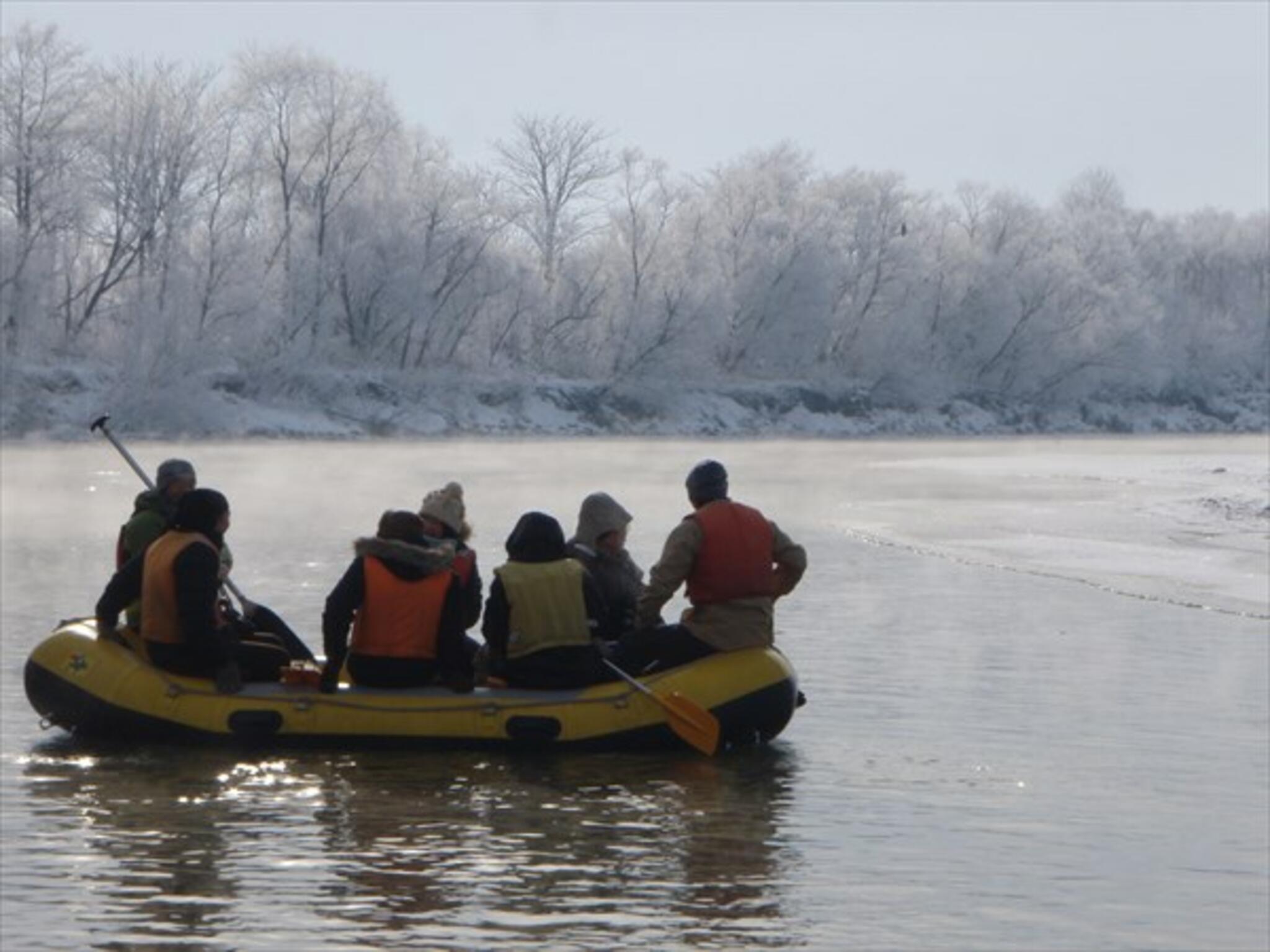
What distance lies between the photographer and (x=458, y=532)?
39.9 feet

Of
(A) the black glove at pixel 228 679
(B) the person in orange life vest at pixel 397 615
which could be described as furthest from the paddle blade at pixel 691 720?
(A) the black glove at pixel 228 679

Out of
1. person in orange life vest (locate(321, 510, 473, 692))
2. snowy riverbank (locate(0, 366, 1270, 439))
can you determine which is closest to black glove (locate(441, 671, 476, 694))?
person in orange life vest (locate(321, 510, 473, 692))

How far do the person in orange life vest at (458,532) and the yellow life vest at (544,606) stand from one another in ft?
0.51

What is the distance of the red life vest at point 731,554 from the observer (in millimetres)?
11984

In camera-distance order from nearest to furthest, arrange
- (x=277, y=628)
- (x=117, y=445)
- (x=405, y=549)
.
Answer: (x=405, y=549), (x=277, y=628), (x=117, y=445)

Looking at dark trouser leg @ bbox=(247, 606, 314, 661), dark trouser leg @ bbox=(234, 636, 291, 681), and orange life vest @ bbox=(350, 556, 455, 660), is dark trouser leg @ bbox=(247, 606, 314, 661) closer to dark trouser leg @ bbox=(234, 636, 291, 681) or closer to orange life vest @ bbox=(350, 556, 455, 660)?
dark trouser leg @ bbox=(234, 636, 291, 681)

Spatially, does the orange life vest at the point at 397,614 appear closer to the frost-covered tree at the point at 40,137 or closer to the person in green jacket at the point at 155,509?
the person in green jacket at the point at 155,509

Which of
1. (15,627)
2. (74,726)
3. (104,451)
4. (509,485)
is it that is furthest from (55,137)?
(74,726)

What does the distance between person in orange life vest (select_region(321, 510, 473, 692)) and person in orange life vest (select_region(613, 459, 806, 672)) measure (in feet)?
3.16

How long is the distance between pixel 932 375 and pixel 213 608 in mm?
77774

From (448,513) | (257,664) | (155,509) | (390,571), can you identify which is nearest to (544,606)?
(448,513)

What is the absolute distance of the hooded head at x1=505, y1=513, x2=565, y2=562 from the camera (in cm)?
1184

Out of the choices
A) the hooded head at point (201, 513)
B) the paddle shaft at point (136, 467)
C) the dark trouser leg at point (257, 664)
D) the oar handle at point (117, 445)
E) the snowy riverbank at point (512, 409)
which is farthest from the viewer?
the snowy riverbank at point (512, 409)

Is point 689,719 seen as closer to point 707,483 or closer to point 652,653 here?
point 652,653
